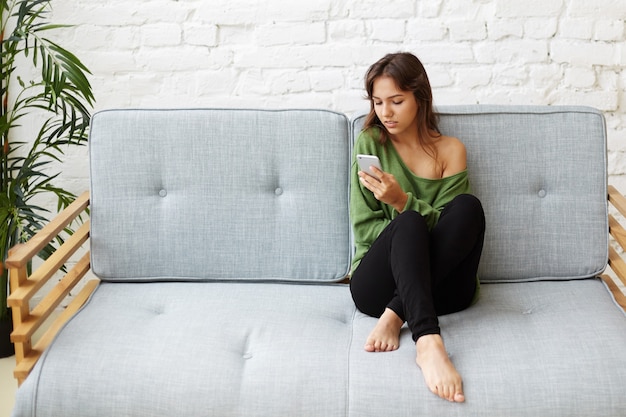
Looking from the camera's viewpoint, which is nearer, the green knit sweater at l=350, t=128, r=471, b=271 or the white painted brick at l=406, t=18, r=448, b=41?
the green knit sweater at l=350, t=128, r=471, b=271

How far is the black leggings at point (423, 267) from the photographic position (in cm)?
188

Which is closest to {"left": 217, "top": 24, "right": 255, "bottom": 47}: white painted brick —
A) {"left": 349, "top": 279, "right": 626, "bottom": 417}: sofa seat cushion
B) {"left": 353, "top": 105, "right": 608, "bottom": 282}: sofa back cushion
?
{"left": 353, "top": 105, "right": 608, "bottom": 282}: sofa back cushion

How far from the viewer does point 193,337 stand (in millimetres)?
1905

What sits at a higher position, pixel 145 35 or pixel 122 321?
pixel 145 35

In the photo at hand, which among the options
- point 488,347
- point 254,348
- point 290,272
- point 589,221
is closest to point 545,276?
point 589,221

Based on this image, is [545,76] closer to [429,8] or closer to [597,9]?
[597,9]

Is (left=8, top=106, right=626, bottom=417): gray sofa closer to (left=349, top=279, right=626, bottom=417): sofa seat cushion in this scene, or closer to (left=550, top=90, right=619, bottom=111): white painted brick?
(left=349, top=279, right=626, bottom=417): sofa seat cushion

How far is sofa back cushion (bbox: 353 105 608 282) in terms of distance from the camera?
2254 mm

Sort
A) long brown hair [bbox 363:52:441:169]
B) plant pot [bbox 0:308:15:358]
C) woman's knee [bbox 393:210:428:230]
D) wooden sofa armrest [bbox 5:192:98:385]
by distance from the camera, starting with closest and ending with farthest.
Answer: wooden sofa armrest [bbox 5:192:98:385] < woman's knee [bbox 393:210:428:230] < long brown hair [bbox 363:52:441:169] < plant pot [bbox 0:308:15:358]

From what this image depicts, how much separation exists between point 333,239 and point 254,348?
1.65 feet

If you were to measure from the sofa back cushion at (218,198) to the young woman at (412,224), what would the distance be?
0.13 meters

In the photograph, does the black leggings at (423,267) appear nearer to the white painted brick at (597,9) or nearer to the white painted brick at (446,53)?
the white painted brick at (446,53)

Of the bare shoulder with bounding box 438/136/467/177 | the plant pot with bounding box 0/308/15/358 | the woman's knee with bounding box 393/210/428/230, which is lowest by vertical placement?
the plant pot with bounding box 0/308/15/358

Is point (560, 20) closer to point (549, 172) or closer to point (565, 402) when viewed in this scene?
point (549, 172)
